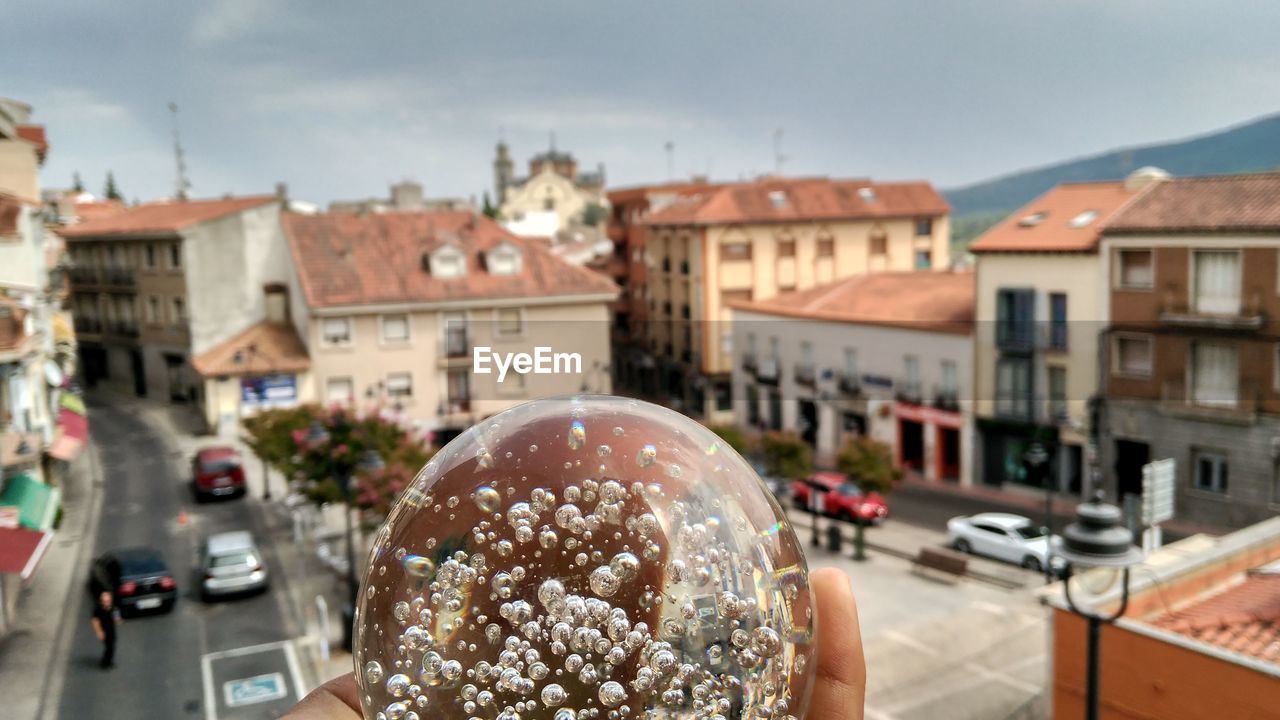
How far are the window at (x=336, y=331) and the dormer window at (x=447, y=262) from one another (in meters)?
2.58

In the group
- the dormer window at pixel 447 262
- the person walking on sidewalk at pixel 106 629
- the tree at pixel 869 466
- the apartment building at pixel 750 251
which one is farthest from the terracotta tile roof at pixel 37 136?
the apartment building at pixel 750 251

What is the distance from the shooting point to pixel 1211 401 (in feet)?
68.5

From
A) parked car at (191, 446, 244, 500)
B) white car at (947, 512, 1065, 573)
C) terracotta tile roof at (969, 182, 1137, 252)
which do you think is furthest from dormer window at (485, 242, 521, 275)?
white car at (947, 512, 1065, 573)

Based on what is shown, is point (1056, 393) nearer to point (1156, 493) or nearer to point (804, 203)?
point (1156, 493)

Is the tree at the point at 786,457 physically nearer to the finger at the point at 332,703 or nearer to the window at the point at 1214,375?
the window at the point at 1214,375

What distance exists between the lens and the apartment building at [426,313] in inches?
1027

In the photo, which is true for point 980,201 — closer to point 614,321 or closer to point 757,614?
point 614,321

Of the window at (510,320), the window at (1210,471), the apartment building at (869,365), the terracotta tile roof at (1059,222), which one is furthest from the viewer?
the apartment building at (869,365)

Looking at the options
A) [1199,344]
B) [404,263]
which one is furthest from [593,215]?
[1199,344]

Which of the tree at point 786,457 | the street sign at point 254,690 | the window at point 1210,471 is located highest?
the tree at point 786,457

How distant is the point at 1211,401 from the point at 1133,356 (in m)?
1.86

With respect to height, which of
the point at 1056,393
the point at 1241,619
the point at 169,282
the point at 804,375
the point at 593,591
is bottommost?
the point at 804,375

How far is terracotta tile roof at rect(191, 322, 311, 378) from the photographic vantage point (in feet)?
89.0

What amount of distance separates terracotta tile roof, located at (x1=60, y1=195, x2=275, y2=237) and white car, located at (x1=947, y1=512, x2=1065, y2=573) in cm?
2179
